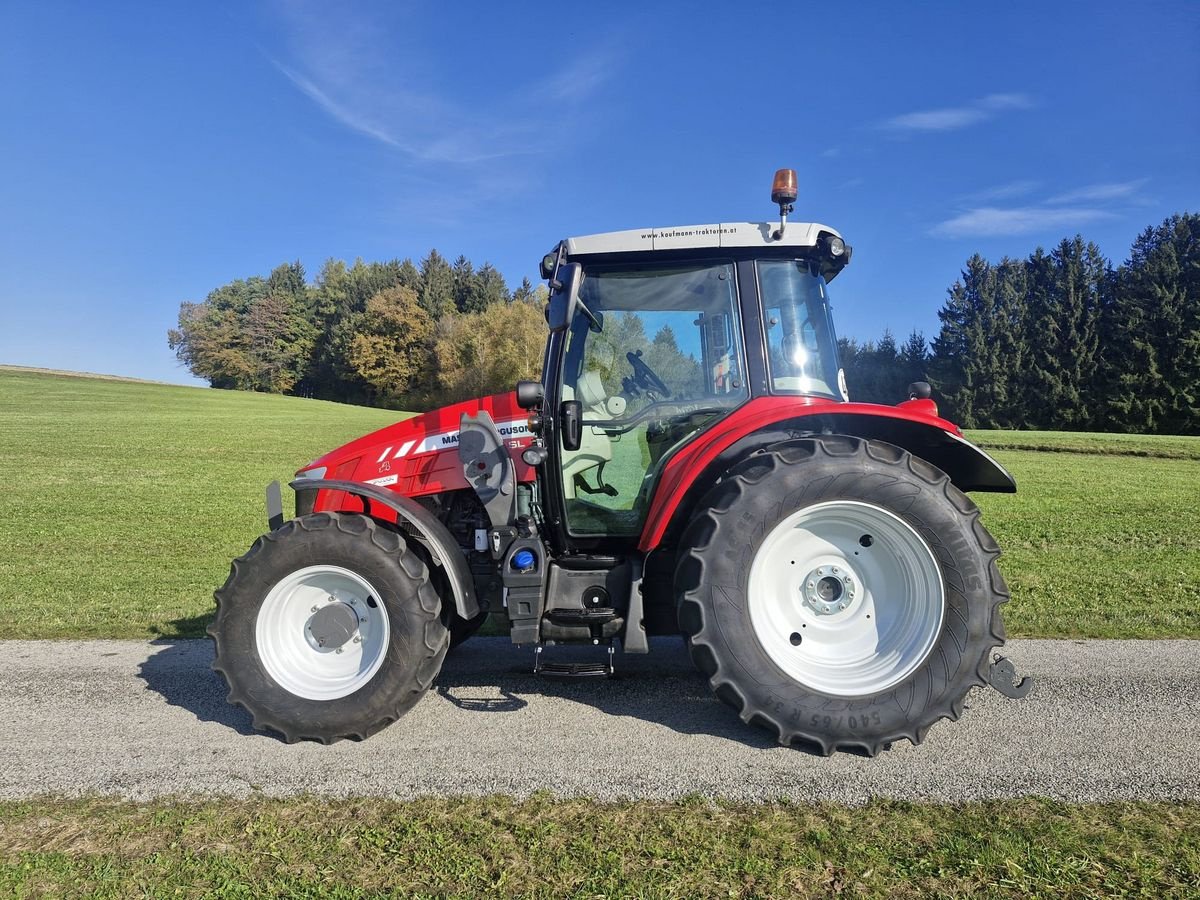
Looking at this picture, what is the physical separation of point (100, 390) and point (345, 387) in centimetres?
2494

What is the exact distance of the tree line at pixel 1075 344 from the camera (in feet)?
143

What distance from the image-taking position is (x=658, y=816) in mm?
2855

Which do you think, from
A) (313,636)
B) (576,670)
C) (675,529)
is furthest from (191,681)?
(675,529)

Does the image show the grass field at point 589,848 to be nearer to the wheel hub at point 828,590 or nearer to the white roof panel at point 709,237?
the wheel hub at point 828,590

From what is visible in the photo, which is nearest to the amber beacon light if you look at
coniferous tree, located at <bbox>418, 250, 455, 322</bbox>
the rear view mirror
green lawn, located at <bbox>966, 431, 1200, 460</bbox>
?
the rear view mirror

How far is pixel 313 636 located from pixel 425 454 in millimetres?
1075

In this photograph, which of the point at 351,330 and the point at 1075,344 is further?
the point at 351,330

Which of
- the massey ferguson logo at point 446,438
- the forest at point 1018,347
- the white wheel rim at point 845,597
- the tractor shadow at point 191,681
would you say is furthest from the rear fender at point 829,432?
the forest at point 1018,347

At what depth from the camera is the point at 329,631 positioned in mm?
3787

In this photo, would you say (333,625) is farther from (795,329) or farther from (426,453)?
(795,329)

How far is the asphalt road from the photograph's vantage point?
3.11 meters

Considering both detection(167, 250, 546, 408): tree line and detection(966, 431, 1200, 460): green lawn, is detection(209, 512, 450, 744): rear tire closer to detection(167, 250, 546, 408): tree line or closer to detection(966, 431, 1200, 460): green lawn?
detection(966, 431, 1200, 460): green lawn

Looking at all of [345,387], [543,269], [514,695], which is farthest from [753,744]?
[345,387]

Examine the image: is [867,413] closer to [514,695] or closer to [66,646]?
[514,695]
